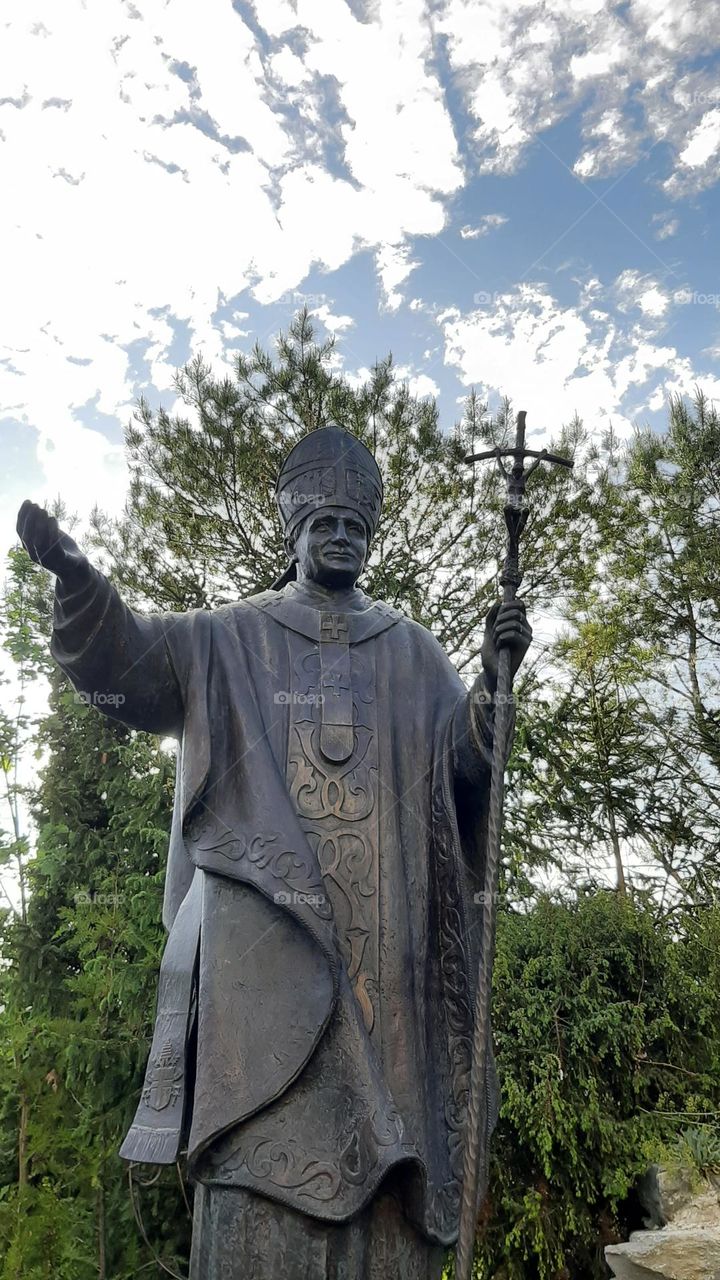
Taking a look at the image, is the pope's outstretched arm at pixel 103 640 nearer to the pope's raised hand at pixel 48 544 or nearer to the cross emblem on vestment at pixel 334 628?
the pope's raised hand at pixel 48 544

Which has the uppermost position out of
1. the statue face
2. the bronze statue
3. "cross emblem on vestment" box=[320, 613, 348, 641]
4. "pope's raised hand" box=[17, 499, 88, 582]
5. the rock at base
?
the statue face

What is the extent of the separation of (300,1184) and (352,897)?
698 millimetres

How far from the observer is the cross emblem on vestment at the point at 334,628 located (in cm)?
312

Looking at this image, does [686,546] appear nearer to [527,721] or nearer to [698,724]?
[698,724]

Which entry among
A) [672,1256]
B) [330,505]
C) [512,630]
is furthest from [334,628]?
[672,1256]

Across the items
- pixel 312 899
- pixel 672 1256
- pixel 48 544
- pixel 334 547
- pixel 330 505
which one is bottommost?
pixel 672 1256

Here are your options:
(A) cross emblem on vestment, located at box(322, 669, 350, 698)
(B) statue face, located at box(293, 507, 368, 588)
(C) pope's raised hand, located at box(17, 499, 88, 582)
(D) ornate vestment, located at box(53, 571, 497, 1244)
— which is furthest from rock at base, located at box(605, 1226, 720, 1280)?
(C) pope's raised hand, located at box(17, 499, 88, 582)

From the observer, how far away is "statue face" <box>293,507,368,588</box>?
10.5 ft

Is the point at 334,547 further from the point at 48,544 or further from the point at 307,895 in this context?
the point at 307,895

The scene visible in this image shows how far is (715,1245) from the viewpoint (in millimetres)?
5930

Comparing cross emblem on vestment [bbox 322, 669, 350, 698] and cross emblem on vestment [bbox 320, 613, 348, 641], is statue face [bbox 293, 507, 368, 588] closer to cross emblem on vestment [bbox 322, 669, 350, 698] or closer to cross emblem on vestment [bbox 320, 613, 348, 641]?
cross emblem on vestment [bbox 320, 613, 348, 641]

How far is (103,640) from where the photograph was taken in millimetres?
2646

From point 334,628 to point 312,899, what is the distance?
3.25 feet

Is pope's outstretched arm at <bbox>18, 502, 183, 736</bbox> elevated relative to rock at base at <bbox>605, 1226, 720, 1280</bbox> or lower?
elevated
